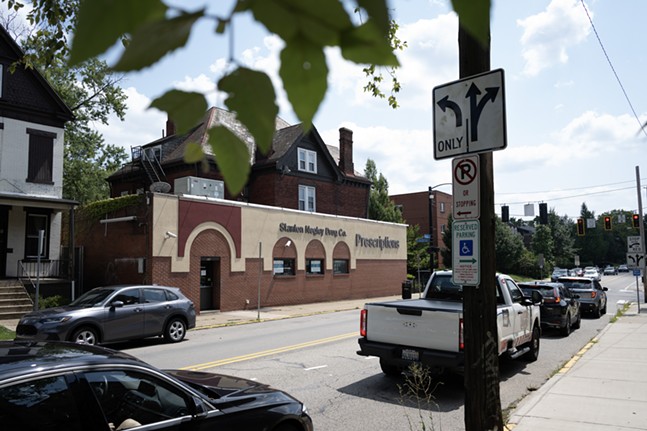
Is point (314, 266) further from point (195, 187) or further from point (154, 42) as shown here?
point (154, 42)

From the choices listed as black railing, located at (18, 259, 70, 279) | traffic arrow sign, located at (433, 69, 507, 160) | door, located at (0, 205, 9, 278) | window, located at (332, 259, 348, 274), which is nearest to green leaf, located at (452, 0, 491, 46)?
traffic arrow sign, located at (433, 69, 507, 160)

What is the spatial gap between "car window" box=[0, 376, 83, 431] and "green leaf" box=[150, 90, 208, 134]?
3054mm

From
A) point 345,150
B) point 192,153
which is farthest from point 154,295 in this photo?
point 345,150

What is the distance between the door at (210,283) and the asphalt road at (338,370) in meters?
5.84

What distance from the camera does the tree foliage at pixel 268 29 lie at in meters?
0.77

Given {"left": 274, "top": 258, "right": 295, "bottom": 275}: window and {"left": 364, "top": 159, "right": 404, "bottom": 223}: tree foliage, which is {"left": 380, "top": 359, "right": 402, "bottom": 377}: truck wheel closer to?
{"left": 274, "top": 258, "right": 295, "bottom": 275}: window

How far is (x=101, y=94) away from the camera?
110 feet

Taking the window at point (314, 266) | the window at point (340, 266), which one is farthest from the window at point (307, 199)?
the window at point (314, 266)

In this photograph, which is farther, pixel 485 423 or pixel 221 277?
pixel 221 277

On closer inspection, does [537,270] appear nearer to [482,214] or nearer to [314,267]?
[314,267]

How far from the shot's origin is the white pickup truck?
786 cm

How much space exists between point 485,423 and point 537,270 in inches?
2447

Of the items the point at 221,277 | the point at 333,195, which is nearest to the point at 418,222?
the point at 333,195

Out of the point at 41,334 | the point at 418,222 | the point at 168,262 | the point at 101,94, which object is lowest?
the point at 41,334
